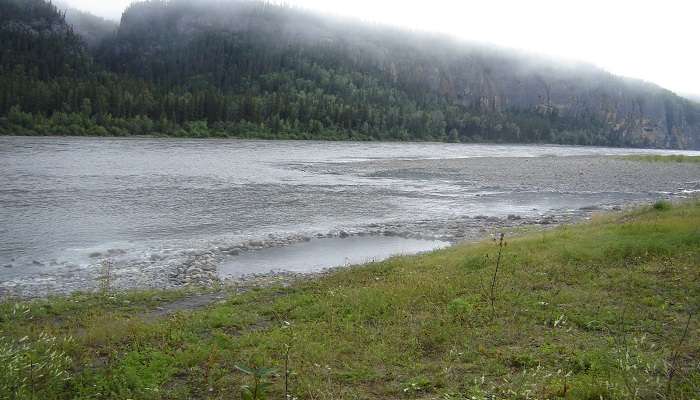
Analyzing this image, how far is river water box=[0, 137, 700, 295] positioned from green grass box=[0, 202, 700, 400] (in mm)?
5672

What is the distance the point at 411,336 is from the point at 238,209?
2398cm

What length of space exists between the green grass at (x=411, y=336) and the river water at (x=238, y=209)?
18.6 ft

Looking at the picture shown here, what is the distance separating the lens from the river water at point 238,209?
66.7 ft

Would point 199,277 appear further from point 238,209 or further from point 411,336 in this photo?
point 238,209

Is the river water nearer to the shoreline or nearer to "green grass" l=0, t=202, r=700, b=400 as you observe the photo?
the shoreline

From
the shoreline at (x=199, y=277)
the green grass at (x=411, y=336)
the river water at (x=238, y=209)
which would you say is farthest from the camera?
the river water at (x=238, y=209)

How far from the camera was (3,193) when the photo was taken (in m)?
32.6

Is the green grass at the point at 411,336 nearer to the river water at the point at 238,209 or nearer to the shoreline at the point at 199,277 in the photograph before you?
the shoreline at the point at 199,277

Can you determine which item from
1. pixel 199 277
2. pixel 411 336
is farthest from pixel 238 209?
pixel 411 336

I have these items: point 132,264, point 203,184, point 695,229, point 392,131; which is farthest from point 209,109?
point 695,229

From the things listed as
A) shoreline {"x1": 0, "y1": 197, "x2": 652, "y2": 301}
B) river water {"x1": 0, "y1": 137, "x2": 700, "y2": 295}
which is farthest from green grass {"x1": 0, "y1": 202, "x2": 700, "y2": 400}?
river water {"x1": 0, "y1": 137, "x2": 700, "y2": 295}

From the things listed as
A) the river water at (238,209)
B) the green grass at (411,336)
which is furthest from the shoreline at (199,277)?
the green grass at (411,336)

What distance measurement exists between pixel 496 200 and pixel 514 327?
31.7m

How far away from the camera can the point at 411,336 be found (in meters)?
10.2
